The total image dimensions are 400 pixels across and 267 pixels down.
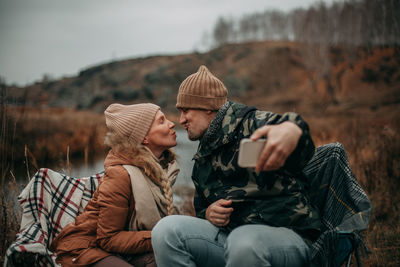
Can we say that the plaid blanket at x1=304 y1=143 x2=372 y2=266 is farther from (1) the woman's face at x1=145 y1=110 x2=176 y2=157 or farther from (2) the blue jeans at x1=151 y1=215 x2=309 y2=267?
(1) the woman's face at x1=145 y1=110 x2=176 y2=157

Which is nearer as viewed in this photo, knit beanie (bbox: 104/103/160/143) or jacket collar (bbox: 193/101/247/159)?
jacket collar (bbox: 193/101/247/159)

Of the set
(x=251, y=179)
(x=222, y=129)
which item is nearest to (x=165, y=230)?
(x=251, y=179)

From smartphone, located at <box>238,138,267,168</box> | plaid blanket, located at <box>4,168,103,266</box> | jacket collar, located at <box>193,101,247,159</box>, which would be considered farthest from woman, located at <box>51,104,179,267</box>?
smartphone, located at <box>238,138,267,168</box>

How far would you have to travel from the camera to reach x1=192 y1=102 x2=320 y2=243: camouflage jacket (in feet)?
4.97

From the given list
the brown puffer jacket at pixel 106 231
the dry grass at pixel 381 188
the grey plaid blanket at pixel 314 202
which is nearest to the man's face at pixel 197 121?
the brown puffer jacket at pixel 106 231

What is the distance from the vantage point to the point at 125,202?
1822 mm

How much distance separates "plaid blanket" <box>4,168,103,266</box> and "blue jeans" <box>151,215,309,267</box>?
2.43 ft

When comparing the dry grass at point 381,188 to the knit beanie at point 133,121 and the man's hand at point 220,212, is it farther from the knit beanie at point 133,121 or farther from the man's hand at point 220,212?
the knit beanie at point 133,121

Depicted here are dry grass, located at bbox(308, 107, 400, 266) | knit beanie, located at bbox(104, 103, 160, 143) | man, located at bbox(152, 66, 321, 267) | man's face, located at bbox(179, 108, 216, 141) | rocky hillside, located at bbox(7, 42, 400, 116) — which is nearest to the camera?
man, located at bbox(152, 66, 321, 267)

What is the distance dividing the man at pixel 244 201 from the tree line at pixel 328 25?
5709 millimetres

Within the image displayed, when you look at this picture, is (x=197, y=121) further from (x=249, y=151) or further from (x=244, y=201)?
(x=249, y=151)

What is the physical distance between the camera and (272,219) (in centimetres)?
153

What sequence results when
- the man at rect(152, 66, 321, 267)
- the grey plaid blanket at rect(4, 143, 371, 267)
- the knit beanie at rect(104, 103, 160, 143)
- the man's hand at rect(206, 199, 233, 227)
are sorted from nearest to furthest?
the man at rect(152, 66, 321, 267) < the grey plaid blanket at rect(4, 143, 371, 267) < the man's hand at rect(206, 199, 233, 227) < the knit beanie at rect(104, 103, 160, 143)

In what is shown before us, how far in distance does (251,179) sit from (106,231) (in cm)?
91
